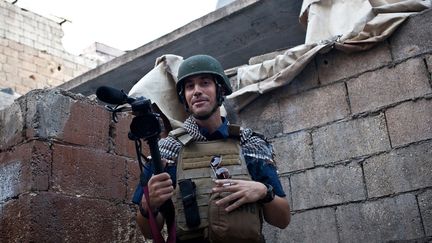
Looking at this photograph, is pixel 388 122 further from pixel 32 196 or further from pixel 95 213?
pixel 32 196

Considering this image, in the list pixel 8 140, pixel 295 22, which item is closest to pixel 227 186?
pixel 8 140

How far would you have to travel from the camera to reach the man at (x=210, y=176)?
1.83 meters

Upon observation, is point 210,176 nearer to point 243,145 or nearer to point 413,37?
point 243,145

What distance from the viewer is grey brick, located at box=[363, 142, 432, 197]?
3.11 metres

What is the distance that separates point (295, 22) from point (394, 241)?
278 centimetres

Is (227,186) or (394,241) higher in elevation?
(227,186)

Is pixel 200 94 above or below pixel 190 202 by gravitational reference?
above

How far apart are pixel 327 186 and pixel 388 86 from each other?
0.87m

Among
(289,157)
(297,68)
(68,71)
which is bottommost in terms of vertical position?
(289,157)

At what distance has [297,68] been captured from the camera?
372 centimetres

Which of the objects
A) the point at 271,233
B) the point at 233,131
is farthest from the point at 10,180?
the point at 271,233

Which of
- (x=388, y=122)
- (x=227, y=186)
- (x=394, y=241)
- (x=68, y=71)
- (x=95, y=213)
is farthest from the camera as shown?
(x=68, y=71)

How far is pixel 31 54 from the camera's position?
13.2 m

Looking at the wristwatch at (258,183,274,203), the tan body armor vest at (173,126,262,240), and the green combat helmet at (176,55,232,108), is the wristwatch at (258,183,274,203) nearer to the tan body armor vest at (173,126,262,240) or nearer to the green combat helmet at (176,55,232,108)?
the tan body armor vest at (173,126,262,240)
